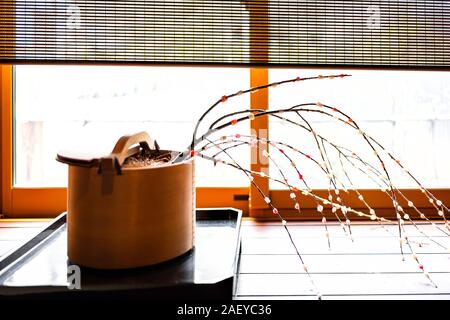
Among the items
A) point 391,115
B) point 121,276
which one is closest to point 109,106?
point 121,276

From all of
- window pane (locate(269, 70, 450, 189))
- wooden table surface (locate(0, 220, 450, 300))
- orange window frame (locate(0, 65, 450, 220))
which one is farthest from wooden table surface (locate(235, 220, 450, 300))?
window pane (locate(269, 70, 450, 189))

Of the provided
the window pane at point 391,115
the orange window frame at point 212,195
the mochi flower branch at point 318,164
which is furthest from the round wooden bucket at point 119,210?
the window pane at point 391,115

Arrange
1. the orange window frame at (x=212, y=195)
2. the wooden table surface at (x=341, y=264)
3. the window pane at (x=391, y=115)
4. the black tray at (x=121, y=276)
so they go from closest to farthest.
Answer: the black tray at (x=121, y=276), the wooden table surface at (x=341, y=264), the orange window frame at (x=212, y=195), the window pane at (x=391, y=115)

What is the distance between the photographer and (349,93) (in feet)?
4.82

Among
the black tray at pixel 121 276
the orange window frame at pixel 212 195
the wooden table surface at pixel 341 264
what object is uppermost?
the orange window frame at pixel 212 195

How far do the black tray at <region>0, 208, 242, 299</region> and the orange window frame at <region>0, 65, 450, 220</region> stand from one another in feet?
1.58

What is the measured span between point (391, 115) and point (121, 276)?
1.14m

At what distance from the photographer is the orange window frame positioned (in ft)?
4.36

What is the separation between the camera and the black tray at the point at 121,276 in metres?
0.66

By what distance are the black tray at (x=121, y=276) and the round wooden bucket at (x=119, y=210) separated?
3cm

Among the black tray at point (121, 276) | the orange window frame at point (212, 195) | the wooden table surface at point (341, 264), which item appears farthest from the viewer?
the orange window frame at point (212, 195)

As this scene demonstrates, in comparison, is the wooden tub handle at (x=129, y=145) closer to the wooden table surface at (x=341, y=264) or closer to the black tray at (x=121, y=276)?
the black tray at (x=121, y=276)

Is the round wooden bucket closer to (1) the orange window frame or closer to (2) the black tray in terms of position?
(2) the black tray
